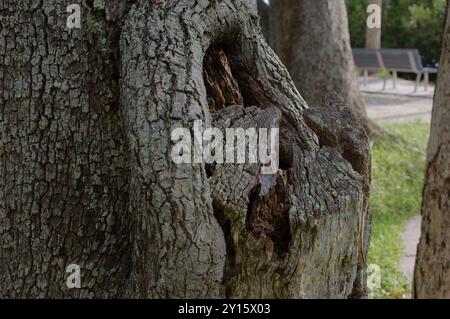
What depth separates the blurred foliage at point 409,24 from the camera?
718 inches

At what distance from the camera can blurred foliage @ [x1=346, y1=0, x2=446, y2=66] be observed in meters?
18.2

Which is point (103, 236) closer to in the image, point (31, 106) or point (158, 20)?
point (31, 106)

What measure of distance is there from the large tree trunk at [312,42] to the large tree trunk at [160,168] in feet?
17.6

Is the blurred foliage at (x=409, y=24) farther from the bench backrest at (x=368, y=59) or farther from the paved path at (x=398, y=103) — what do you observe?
the bench backrest at (x=368, y=59)

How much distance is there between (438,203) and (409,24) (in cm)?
1663

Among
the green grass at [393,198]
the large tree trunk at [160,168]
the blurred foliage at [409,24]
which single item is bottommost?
the green grass at [393,198]

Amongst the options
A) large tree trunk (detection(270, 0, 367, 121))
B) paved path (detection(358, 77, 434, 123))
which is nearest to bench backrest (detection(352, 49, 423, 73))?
paved path (detection(358, 77, 434, 123))

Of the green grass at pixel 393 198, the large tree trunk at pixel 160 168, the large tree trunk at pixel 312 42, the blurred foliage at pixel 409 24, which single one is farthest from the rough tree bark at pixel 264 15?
the blurred foliage at pixel 409 24

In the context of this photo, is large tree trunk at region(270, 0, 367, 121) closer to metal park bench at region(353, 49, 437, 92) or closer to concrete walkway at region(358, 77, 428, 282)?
concrete walkway at region(358, 77, 428, 282)

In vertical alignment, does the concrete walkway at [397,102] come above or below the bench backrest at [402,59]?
below

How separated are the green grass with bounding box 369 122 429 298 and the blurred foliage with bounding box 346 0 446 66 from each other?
8.38 meters

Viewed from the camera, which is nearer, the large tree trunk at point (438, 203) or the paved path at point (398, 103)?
the large tree trunk at point (438, 203)

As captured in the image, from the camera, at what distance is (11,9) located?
2.26 m

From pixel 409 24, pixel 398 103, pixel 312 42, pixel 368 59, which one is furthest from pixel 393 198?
pixel 409 24
